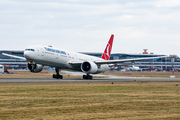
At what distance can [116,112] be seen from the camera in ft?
42.2

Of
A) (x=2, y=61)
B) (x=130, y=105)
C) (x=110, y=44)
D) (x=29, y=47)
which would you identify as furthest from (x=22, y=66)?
(x=130, y=105)

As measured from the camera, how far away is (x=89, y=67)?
159 feet

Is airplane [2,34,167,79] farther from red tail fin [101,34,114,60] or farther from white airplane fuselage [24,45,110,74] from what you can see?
red tail fin [101,34,114,60]

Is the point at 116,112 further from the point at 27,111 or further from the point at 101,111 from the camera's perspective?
the point at 27,111

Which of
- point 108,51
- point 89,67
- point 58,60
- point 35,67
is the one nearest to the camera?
point 58,60

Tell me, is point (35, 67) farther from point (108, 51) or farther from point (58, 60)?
point (108, 51)

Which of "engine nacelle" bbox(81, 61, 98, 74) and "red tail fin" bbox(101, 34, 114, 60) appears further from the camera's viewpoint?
"red tail fin" bbox(101, 34, 114, 60)

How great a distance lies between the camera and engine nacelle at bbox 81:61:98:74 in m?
47.9

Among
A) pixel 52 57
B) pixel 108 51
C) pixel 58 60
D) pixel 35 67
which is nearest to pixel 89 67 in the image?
pixel 58 60

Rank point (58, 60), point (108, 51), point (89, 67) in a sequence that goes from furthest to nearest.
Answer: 1. point (108, 51)
2. point (89, 67)
3. point (58, 60)

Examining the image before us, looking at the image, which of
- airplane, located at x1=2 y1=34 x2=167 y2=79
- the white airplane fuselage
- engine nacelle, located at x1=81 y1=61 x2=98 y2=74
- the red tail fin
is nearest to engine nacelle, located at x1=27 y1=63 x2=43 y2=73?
airplane, located at x1=2 y1=34 x2=167 y2=79

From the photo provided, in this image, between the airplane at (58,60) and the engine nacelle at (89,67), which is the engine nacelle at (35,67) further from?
the engine nacelle at (89,67)

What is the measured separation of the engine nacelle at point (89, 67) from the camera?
4788 centimetres

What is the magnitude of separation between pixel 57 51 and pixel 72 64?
396 centimetres
